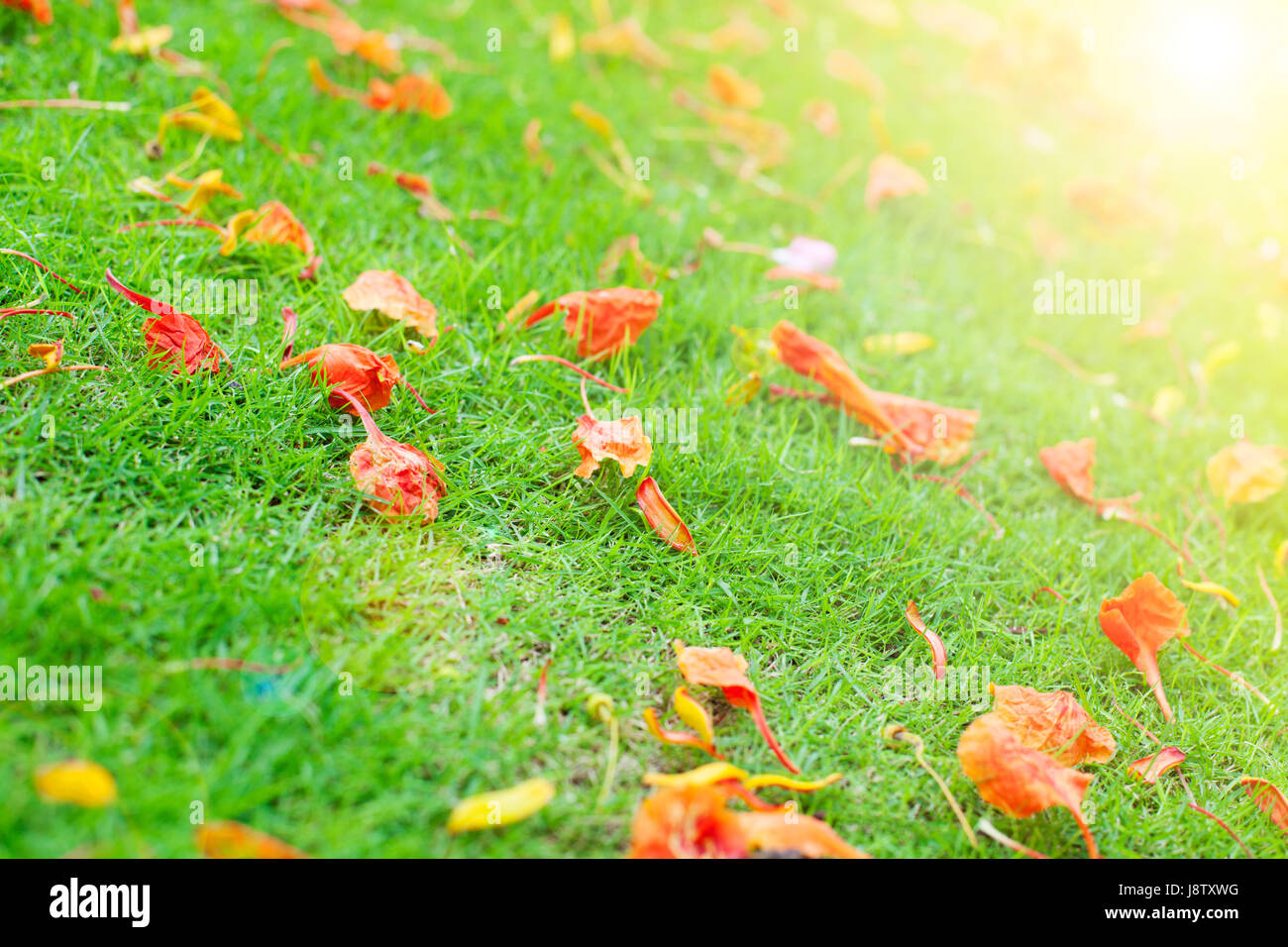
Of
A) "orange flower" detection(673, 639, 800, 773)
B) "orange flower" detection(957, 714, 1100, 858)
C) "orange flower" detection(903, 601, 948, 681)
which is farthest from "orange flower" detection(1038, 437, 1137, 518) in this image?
"orange flower" detection(673, 639, 800, 773)

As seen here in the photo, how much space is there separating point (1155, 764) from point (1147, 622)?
12.3 inches

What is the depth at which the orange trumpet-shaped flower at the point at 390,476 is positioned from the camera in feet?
5.92

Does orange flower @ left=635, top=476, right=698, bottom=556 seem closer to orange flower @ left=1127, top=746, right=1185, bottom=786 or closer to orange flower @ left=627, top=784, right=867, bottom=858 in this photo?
Result: orange flower @ left=627, top=784, right=867, bottom=858

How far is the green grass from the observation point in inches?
57.2

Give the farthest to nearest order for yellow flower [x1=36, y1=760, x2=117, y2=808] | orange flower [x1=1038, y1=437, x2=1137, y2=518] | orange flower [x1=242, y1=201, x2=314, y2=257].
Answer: orange flower [x1=1038, y1=437, x2=1137, y2=518] → orange flower [x1=242, y1=201, x2=314, y2=257] → yellow flower [x1=36, y1=760, x2=117, y2=808]

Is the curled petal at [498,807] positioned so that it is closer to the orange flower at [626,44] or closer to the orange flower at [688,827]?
the orange flower at [688,827]

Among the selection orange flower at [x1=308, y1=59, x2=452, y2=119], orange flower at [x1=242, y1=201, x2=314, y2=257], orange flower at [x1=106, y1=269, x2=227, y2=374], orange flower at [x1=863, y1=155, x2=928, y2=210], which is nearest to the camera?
orange flower at [x1=106, y1=269, x2=227, y2=374]

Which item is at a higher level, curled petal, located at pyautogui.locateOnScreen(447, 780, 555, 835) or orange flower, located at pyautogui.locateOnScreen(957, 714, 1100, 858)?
curled petal, located at pyautogui.locateOnScreen(447, 780, 555, 835)

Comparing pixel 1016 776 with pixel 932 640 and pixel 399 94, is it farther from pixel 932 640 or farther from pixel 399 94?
pixel 399 94

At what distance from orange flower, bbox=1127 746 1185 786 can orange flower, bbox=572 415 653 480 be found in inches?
45.1

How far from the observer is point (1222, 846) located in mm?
1743

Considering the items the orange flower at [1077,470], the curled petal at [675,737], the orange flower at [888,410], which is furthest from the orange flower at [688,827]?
the orange flower at [1077,470]

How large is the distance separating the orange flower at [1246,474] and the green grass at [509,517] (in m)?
0.11
